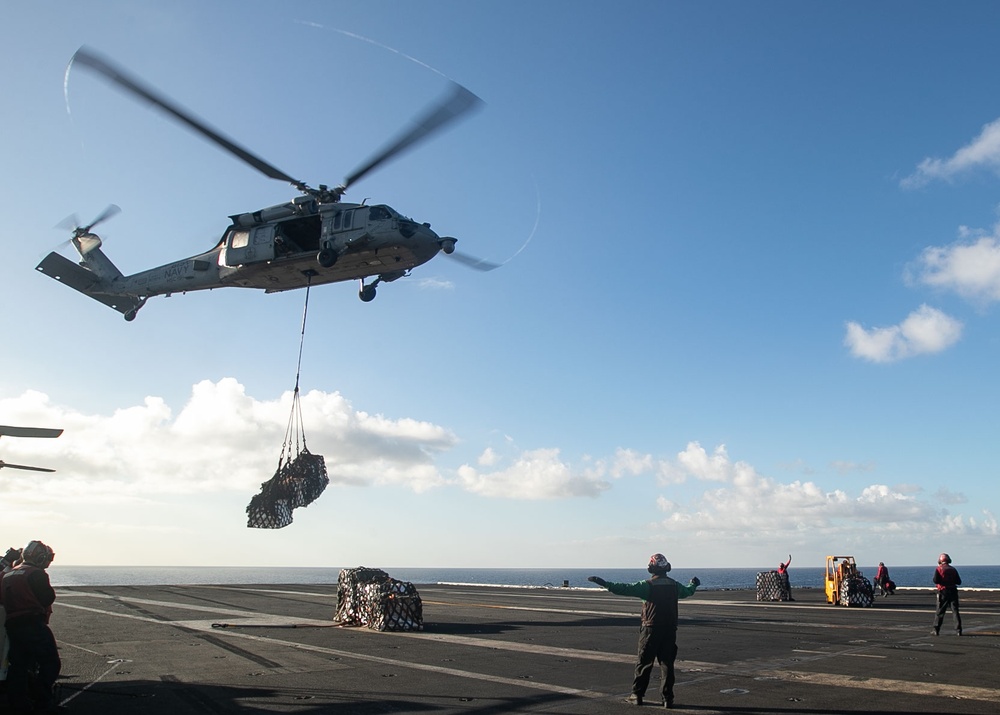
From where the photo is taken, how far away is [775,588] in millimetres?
31906

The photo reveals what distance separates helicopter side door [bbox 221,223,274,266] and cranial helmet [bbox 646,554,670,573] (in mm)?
19118

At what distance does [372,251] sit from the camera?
79.8 ft

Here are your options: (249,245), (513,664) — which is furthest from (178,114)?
(513,664)

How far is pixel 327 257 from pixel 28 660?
16.6 meters

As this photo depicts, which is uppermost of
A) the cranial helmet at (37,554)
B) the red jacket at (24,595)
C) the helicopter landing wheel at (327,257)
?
the helicopter landing wheel at (327,257)

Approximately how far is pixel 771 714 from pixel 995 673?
5665 millimetres

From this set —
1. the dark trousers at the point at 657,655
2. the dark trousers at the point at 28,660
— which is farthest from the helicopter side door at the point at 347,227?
the dark trousers at the point at 657,655

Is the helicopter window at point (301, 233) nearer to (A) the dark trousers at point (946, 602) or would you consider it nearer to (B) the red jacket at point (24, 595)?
(B) the red jacket at point (24, 595)

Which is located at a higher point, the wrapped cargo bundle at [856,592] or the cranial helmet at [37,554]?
the cranial helmet at [37,554]

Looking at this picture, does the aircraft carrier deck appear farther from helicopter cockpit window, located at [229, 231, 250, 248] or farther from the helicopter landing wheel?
helicopter cockpit window, located at [229, 231, 250, 248]

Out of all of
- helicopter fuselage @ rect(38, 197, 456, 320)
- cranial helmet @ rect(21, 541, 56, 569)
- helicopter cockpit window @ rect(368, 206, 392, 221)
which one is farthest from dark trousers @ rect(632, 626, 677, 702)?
helicopter cockpit window @ rect(368, 206, 392, 221)

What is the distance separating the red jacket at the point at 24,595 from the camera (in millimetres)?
9422

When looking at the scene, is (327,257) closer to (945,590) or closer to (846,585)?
(945,590)

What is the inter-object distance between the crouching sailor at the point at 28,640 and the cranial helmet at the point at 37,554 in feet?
0.89
